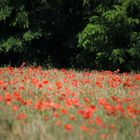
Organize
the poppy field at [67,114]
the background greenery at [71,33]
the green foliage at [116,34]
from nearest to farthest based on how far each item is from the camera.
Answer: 1. the poppy field at [67,114]
2. the green foliage at [116,34]
3. the background greenery at [71,33]

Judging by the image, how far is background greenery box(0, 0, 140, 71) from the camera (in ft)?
40.8

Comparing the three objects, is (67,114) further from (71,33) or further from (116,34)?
(71,33)

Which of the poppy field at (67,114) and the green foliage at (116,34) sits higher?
the green foliage at (116,34)

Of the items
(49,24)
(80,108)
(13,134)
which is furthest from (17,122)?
(49,24)

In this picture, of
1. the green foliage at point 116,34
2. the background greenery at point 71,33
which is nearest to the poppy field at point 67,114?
the green foliage at point 116,34

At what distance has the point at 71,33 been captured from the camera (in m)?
15.1

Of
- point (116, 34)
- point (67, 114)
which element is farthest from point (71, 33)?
point (67, 114)

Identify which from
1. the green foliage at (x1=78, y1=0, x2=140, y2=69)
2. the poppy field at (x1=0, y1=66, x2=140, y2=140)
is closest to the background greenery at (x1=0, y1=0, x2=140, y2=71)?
the green foliage at (x1=78, y1=0, x2=140, y2=69)

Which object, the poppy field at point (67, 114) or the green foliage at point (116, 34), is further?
the green foliage at point (116, 34)

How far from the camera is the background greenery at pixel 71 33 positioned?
12.4m

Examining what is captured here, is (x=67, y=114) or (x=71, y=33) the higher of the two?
(x=71, y=33)

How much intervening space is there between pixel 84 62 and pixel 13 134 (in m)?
9.15

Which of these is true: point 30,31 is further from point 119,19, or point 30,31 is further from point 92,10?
point 119,19

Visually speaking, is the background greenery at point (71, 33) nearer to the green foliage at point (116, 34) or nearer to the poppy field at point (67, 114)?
the green foliage at point (116, 34)
